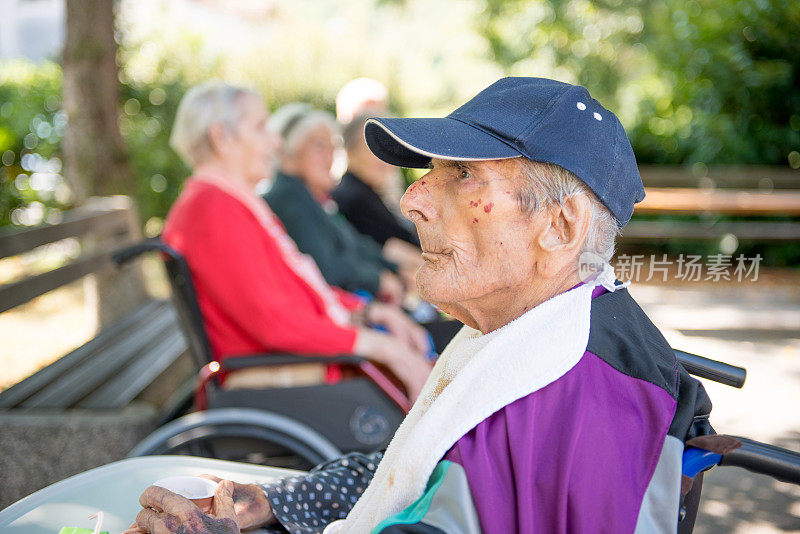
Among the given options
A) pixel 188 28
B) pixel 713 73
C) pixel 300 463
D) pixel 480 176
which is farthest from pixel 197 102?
pixel 188 28

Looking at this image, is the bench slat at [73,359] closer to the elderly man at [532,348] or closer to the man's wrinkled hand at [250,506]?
the man's wrinkled hand at [250,506]

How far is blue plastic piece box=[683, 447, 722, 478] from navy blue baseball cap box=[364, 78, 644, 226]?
1.33 ft

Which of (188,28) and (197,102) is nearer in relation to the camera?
(197,102)

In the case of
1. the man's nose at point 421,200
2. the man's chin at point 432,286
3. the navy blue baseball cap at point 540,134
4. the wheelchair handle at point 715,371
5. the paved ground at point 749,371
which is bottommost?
the paved ground at point 749,371

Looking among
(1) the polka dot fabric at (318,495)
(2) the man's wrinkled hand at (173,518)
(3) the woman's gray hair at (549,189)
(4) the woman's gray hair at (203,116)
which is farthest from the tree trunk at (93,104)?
(3) the woman's gray hair at (549,189)

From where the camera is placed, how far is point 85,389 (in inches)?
133

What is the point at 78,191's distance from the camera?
21.9 feet

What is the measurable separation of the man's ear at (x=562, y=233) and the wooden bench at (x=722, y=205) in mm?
6894

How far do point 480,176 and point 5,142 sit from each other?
873 cm

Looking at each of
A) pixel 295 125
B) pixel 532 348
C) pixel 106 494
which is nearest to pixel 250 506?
pixel 106 494

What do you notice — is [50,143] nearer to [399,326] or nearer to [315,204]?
[315,204]

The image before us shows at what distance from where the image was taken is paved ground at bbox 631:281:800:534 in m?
3.39

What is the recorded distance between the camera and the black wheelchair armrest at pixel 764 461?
45.2 inches

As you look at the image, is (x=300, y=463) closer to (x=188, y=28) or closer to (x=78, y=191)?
(x=78, y=191)
